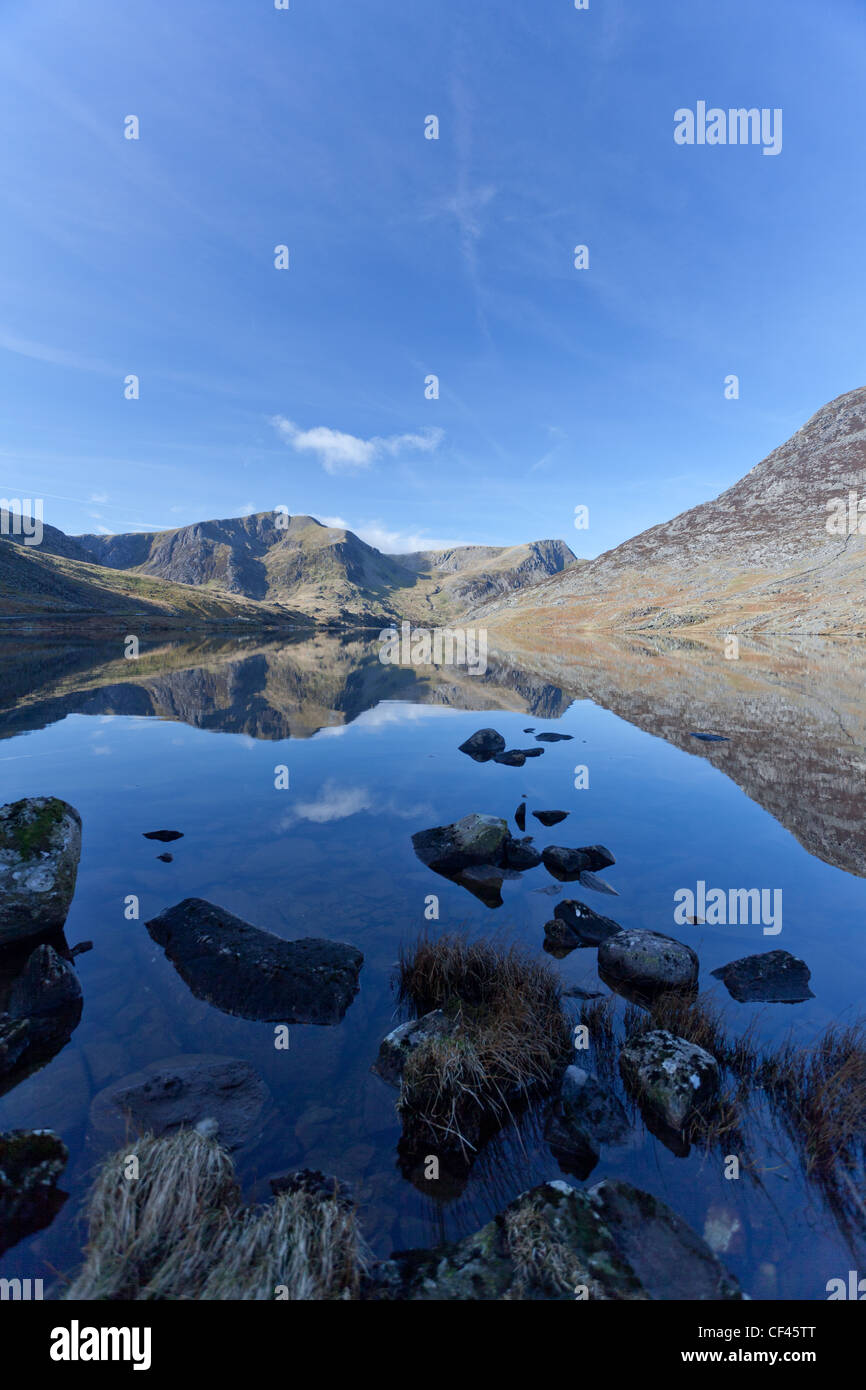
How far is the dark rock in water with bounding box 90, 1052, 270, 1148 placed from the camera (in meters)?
6.60

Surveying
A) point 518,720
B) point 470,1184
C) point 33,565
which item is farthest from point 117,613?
point 470,1184

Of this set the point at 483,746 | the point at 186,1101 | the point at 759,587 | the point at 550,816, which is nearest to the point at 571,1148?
the point at 186,1101

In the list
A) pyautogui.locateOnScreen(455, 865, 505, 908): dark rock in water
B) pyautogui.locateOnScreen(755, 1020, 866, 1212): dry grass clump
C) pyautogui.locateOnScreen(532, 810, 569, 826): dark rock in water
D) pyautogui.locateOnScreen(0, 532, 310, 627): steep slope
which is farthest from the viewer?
pyautogui.locateOnScreen(0, 532, 310, 627): steep slope

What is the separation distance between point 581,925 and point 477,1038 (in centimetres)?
493

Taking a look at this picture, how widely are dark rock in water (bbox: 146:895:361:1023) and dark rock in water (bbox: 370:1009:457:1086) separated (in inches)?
58.4

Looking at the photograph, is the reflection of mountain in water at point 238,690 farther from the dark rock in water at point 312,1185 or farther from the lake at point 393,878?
the dark rock in water at point 312,1185

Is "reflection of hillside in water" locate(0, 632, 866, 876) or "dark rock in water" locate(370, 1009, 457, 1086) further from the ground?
"reflection of hillside in water" locate(0, 632, 866, 876)

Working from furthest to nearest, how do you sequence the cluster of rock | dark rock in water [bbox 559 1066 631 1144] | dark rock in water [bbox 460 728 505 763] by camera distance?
1. dark rock in water [bbox 460 728 505 763]
2. the cluster of rock
3. dark rock in water [bbox 559 1066 631 1144]

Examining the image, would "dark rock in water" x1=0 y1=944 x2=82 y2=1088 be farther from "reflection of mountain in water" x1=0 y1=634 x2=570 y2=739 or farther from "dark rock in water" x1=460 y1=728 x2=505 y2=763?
"reflection of mountain in water" x1=0 y1=634 x2=570 y2=739

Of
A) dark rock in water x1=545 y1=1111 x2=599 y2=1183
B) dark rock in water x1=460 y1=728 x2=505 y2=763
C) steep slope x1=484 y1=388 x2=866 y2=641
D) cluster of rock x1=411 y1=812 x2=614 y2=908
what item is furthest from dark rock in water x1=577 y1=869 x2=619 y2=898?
steep slope x1=484 y1=388 x2=866 y2=641

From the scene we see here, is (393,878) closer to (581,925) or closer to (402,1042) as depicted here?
(581,925)

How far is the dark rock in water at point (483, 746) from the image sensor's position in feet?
90.1
